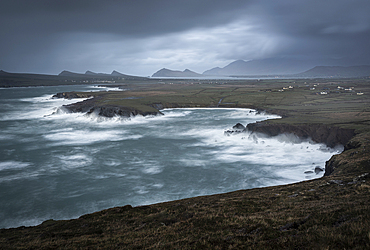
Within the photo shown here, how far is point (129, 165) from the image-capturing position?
36.8 metres

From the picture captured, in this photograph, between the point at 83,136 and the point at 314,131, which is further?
the point at 83,136

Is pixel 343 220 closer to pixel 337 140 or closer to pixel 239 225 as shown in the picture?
pixel 239 225

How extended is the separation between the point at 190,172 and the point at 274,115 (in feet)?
144

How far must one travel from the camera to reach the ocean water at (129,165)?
27.0 m

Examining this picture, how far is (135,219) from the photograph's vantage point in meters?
17.2

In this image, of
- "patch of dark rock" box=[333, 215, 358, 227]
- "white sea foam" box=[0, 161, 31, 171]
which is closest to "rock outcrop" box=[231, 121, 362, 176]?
"patch of dark rock" box=[333, 215, 358, 227]

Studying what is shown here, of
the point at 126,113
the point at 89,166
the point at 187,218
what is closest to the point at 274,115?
the point at 126,113

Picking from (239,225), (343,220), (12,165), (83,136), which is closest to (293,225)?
(343,220)

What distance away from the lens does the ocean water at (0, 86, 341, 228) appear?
27.0m

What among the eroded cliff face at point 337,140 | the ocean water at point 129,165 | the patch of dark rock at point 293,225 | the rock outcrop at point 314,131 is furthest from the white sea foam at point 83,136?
the patch of dark rock at point 293,225

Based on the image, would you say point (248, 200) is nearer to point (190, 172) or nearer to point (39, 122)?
point (190, 172)

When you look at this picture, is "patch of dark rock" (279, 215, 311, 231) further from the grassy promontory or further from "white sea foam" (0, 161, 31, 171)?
"white sea foam" (0, 161, 31, 171)

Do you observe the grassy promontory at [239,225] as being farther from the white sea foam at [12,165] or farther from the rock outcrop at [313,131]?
the white sea foam at [12,165]

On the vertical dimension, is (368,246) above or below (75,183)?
above
